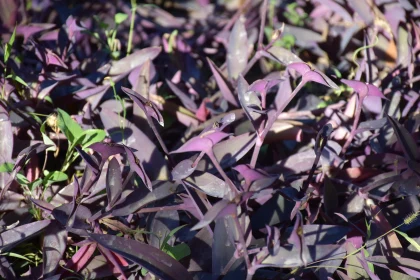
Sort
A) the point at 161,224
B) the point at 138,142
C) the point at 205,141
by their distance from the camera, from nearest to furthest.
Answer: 1. the point at 205,141
2. the point at 161,224
3. the point at 138,142

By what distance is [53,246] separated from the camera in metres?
0.95

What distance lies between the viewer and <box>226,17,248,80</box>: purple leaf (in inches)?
50.9

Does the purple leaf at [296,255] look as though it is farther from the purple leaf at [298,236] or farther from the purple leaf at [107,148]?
the purple leaf at [107,148]

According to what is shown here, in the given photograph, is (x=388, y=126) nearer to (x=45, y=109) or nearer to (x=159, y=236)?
(x=159, y=236)

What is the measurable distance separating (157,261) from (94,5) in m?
1.05

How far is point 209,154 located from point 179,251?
184 millimetres

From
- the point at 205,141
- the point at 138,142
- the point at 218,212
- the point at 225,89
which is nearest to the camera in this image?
the point at 218,212

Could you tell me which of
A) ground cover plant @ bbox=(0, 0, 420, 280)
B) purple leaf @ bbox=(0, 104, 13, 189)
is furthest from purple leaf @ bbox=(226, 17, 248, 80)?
purple leaf @ bbox=(0, 104, 13, 189)

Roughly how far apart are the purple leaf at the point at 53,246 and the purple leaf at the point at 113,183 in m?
0.13

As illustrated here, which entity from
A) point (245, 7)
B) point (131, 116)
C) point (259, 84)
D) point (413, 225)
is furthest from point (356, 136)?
point (245, 7)

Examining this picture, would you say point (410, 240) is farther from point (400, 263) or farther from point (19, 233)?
point (19, 233)

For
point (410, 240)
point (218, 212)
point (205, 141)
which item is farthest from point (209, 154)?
point (410, 240)

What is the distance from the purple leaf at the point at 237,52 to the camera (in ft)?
4.24

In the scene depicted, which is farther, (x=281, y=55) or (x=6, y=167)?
(x=281, y=55)
